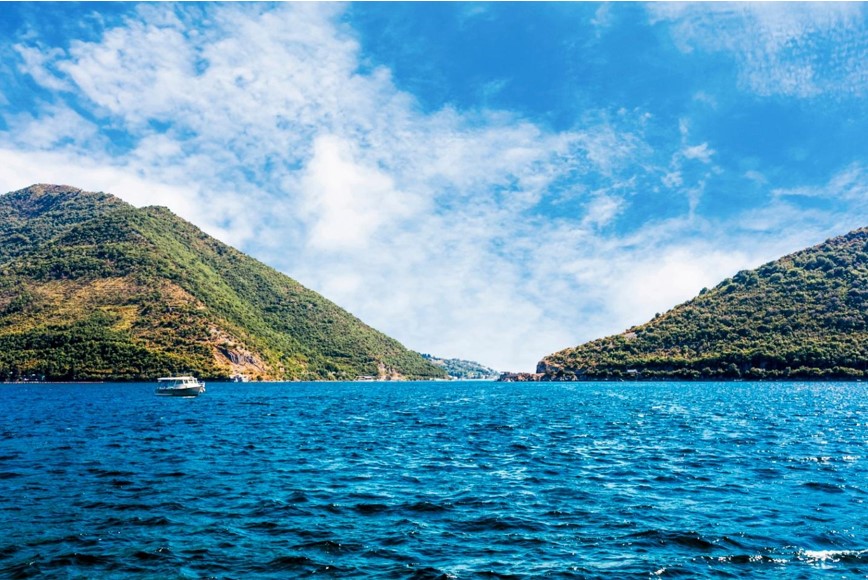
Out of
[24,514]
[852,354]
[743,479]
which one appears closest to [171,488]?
[24,514]

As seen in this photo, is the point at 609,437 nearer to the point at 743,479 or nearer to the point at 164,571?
the point at 743,479

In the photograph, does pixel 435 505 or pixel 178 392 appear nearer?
pixel 435 505

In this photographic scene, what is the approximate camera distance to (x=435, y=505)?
25406 mm

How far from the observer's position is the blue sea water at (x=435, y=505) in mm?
17953

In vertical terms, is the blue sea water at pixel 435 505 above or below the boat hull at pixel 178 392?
below

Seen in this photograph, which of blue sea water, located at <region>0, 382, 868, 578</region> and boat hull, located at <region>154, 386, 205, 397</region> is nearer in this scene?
blue sea water, located at <region>0, 382, 868, 578</region>

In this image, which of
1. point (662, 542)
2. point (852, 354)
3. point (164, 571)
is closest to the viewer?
point (164, 571)

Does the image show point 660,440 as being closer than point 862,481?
No

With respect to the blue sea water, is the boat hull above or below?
above

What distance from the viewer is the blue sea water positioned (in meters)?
18.0

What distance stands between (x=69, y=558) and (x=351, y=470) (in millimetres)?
17950

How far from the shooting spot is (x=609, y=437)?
50.9m

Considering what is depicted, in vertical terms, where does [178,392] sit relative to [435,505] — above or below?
above

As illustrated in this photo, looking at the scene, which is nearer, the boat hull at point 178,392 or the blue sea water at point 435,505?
the blue sea water at point 435,505
